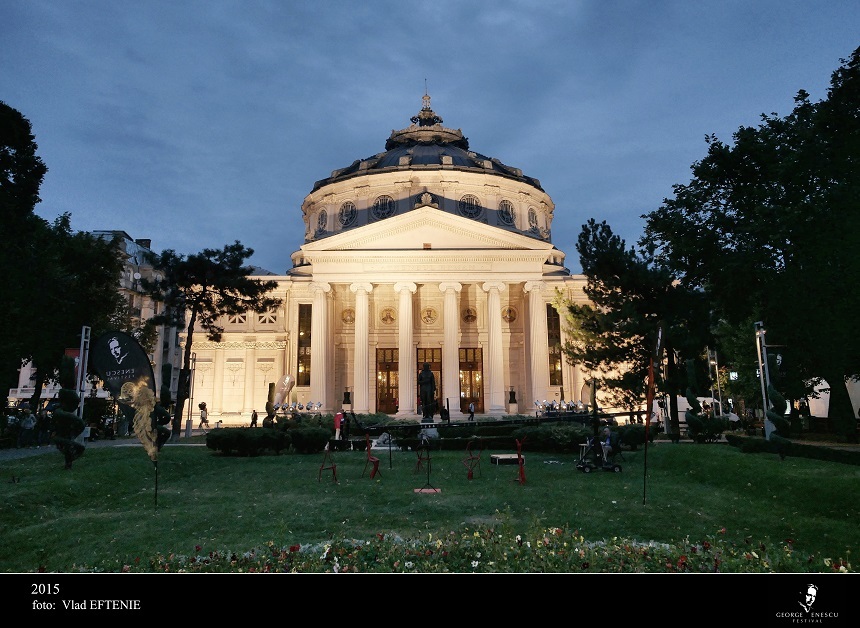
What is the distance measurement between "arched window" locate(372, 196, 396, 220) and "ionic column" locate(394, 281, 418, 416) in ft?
45.4

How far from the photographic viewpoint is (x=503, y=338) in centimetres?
5012

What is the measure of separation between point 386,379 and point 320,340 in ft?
24.7

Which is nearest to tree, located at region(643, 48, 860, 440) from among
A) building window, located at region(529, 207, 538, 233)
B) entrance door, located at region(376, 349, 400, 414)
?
entrance door, located at region(376, 349, 400, 414)

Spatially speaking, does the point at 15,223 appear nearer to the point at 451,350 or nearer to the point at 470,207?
the point at 451,350

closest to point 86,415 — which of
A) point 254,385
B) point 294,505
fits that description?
point 254,385

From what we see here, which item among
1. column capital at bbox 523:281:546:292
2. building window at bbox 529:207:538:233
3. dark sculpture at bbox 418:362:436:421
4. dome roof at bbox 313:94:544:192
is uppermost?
dome roof at bbox 313:94:544:192

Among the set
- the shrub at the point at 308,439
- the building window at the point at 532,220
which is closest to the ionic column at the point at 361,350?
the shrub at the point at 308,439

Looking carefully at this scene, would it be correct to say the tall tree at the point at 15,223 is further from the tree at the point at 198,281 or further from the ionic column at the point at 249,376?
the ionic column at the point at 249,376

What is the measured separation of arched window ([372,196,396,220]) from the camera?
56.7 metres

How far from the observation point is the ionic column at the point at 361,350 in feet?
144

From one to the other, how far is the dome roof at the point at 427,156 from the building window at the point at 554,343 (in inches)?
703

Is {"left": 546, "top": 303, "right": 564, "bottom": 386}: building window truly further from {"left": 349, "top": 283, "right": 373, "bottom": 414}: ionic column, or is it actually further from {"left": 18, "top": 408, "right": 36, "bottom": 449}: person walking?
{"left": 18, "top": 408, "right": 36, "bottom": 449}: person walking

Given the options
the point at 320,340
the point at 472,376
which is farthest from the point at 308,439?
the point at 472,376

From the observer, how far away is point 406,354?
44.5 m
